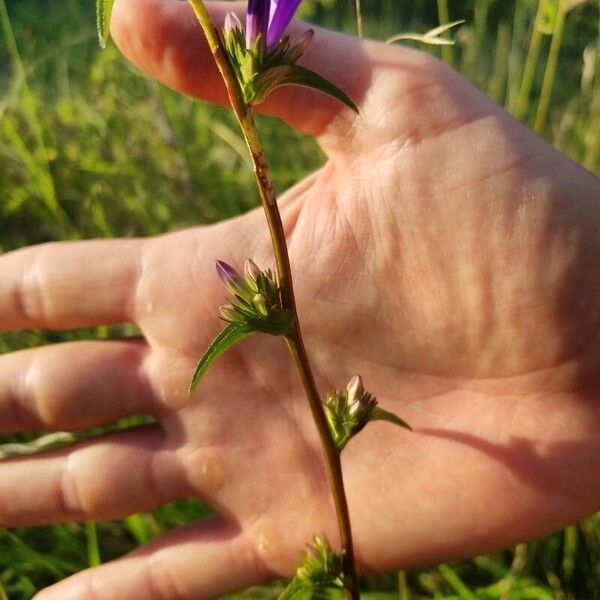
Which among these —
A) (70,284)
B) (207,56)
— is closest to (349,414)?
(207,56)

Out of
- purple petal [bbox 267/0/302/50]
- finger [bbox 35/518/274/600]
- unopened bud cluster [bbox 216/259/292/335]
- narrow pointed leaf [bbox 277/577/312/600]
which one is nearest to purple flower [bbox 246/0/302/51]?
purple petal [bbox 267/0/302/50]

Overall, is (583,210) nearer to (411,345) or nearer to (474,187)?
(474,187)

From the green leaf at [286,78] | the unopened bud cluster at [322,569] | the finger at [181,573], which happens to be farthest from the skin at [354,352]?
the green leaf at [286,78]

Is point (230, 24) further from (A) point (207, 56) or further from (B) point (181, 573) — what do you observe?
(B) point (181, 573)

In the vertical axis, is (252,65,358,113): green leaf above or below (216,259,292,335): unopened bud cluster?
above

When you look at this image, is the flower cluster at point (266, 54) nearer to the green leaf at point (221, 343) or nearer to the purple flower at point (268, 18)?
the purple flower at point (268, 18)

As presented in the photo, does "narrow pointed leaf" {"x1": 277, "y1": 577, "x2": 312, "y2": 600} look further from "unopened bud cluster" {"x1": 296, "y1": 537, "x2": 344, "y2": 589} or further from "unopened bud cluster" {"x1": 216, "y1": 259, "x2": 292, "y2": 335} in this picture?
"unopened bud cluster" {"x1": 216, "y1": 259, "x2": 292, "y2": 335}
